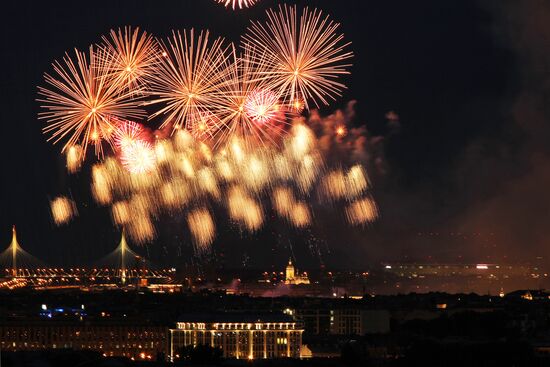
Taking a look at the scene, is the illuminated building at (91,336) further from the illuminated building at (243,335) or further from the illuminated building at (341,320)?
the illuminated building at (341,320)

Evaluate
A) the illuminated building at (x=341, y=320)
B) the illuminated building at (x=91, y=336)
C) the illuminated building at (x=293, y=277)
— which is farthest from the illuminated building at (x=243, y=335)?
the illuminated building at (x=293, y=277)

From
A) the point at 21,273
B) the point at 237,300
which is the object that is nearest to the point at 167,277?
the point at 21,273

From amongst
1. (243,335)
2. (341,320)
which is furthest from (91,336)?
(341,320)

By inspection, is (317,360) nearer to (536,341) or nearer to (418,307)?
(536,341)

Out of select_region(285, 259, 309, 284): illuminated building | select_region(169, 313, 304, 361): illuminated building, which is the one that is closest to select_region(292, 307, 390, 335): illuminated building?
select_region(169, 313, 304, 361): illuminated building

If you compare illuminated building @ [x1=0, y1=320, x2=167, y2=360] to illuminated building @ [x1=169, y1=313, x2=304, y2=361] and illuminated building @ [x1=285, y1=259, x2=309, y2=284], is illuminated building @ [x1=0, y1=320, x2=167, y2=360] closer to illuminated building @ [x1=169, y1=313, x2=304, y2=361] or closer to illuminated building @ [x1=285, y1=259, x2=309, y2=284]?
illuminated building @ [x1=169, y1=313, x2=304, y2=361]

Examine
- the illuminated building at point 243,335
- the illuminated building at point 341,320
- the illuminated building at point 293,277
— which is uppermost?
the illuminated building at point 293,277

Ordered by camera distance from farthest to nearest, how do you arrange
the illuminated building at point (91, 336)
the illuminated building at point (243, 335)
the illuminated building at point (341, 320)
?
the illuminated building at point (341, 320)
the illuminated building at point (91, 336)
the illuminated building at point (243, 335)
